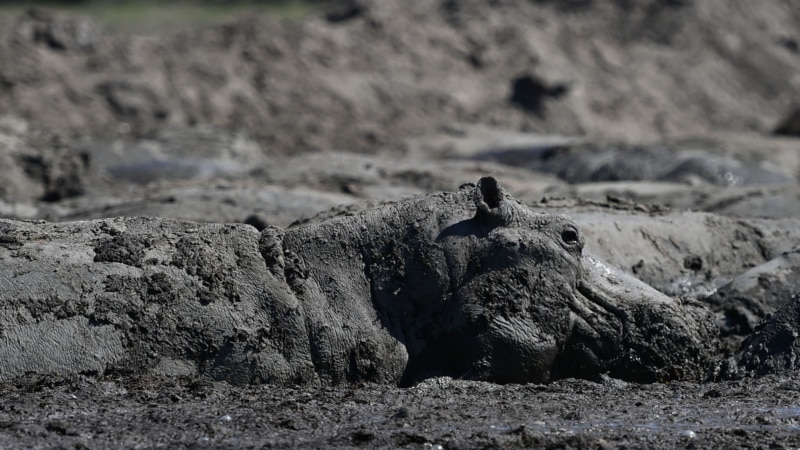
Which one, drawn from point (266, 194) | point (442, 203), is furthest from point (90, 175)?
point (442, 203)

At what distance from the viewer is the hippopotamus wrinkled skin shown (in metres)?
6.73

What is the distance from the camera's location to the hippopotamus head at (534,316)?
6961 mm

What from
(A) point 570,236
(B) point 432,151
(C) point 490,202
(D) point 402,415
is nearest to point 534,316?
(A) point 570,236

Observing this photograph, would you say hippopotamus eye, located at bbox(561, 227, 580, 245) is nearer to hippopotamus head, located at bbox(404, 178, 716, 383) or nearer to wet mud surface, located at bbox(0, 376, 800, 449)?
hippopotamus head, located at bbox(404, 178, 716, 383)

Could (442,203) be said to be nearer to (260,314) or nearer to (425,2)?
(260,314)

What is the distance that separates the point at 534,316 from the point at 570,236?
1.51ft

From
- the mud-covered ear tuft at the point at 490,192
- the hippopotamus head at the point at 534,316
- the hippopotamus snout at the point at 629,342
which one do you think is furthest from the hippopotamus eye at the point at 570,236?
the mud-covered ear tuft at the point at 490,192

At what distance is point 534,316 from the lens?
7.01 meters

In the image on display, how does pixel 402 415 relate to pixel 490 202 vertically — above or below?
below

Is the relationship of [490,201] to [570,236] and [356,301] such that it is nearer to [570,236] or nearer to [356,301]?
[570,236]

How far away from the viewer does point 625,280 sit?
742cm

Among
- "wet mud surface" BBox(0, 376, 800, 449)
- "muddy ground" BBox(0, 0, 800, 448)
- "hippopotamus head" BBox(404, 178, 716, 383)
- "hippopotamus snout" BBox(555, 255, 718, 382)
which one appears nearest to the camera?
"wet mud surface" BBox(0, 376, 800, 449)

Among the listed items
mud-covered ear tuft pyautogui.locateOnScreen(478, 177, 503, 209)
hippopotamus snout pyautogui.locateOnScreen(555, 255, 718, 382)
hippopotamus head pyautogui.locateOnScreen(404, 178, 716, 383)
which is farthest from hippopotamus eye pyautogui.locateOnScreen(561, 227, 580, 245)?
mud-covered ear tuft pyautogui.locateOnScreen(478, 177, 503, 209)

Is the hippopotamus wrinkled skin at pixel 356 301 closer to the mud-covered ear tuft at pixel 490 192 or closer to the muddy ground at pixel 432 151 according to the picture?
the mud-covered ear tuft at pixel 490 192
